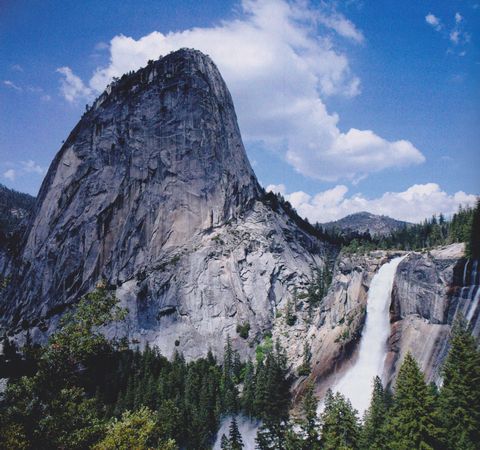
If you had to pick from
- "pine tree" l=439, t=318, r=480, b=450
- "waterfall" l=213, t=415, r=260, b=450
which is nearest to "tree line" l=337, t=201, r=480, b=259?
"pine tree" l=439, t=318, r=480, b=450

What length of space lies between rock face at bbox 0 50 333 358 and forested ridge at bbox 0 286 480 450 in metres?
13.3

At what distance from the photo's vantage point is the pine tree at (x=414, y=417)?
27.3 metres

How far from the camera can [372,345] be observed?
6022cm

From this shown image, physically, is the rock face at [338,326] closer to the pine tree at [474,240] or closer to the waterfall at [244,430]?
the waterfall at [244,430]

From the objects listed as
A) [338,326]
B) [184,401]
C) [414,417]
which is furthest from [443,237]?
[414,417]

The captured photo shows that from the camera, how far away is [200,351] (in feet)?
287

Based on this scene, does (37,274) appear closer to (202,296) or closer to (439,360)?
(202,296)

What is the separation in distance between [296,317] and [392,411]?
180 feet

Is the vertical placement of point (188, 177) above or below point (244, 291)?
above

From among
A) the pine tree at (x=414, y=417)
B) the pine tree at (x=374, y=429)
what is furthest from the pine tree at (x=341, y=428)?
the pine tree at (x=414, y=417)

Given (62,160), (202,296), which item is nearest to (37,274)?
(62,160)

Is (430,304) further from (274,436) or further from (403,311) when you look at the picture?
(274,436)

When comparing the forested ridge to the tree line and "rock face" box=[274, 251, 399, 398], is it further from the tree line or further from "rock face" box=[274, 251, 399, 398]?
the tree line

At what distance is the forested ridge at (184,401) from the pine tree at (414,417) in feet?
0.22
